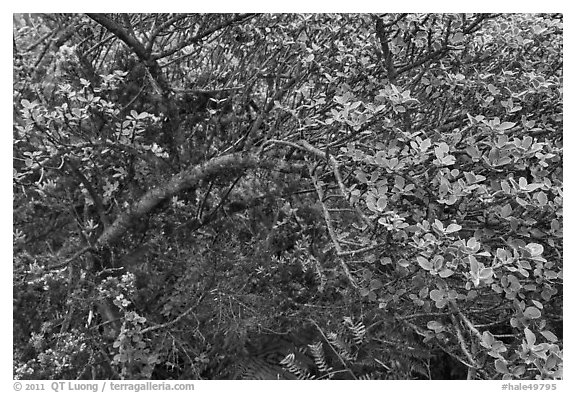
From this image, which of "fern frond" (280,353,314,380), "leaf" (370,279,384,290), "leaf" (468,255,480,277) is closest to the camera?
"leaf" (468,255,480,277)

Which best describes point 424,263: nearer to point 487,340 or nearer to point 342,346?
point 487,340

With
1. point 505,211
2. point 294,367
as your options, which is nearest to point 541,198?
point 505,211

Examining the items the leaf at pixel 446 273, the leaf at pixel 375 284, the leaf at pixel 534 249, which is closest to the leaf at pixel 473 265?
the leaf at pixel 446 273

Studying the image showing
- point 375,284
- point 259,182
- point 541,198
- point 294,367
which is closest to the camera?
point 541,198

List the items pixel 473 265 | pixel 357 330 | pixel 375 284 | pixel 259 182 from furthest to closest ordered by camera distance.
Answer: pixel 259 182, pixel 357 330, pixel 375 284, pixel 473 265

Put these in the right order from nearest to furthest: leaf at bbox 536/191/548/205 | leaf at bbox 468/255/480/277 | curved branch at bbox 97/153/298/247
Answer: leaf at bbox 468/255/480/277 < leaf at bbox 536/191/548/205 < curved branch at bbox 97/153/298/247

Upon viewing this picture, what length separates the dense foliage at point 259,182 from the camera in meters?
1.88

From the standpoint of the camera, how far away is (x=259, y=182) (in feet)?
9.86

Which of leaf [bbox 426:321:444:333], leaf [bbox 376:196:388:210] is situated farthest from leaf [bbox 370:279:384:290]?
leaf [bbox 376:196:388:210]

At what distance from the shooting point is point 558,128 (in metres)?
2.09

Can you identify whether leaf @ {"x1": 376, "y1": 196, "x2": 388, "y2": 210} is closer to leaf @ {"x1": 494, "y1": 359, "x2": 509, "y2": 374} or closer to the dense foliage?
the dense foliage

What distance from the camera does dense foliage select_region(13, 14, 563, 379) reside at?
1.88 meters

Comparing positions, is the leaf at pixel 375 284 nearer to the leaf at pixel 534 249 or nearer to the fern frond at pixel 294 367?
the leaf at pixel 534 249

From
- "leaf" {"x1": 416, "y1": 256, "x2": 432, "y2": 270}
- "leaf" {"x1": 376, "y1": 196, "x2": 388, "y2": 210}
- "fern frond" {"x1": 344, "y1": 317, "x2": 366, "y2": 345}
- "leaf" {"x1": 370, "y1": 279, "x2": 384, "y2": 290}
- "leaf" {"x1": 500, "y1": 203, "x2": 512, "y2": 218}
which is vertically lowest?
"fern frond" {"x1": 344, "y1": 317, "x2": 366, "y2": 345}
